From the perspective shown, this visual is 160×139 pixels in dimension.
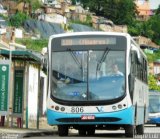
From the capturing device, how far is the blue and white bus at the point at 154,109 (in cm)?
4816

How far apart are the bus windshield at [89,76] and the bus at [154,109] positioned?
24.0 m

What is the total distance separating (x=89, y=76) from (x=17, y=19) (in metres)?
114

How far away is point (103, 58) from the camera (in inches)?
957

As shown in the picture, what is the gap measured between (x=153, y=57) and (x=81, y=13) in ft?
76.8

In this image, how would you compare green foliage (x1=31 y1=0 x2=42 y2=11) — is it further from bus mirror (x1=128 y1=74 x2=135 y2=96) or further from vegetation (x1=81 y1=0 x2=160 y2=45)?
bus mirror (x1=128 y1=74 x2=135 y2=96)

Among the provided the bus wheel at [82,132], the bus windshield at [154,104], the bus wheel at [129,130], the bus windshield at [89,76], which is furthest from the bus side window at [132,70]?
the bus windshield at [154,104]

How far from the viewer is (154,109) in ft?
160

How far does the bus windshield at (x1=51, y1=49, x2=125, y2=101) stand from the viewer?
24.0 metres

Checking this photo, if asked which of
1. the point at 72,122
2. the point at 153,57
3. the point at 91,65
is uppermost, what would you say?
the point at 91,65

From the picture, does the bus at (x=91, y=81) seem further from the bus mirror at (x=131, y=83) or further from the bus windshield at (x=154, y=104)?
the bus windshield at (x=154, y=104)

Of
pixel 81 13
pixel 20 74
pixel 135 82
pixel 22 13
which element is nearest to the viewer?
pixel 135 82

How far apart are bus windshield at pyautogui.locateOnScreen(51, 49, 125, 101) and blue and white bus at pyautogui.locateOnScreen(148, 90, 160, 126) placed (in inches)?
945

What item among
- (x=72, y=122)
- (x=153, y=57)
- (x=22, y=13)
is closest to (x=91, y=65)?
(x=72, y=122)

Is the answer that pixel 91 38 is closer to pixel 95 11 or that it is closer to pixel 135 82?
pixel 135 82
